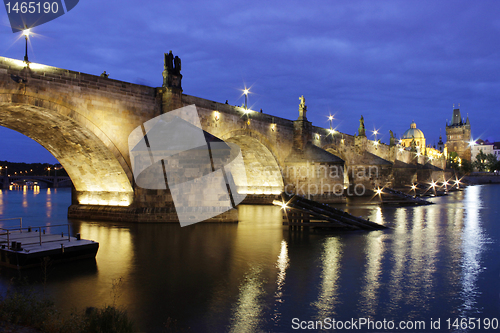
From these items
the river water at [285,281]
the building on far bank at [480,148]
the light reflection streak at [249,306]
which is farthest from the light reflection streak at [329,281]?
the building on far bank at [480,148]


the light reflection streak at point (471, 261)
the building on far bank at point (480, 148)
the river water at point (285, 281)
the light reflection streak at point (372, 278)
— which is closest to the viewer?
the river water at point (285, 281)

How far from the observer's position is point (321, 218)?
52.9ft

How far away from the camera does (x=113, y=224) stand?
58.5 feet

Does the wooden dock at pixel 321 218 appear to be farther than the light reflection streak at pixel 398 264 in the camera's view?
A: Yes

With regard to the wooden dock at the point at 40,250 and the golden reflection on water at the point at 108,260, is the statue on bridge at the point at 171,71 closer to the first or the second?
the golden reflection on water at the point at 108,260

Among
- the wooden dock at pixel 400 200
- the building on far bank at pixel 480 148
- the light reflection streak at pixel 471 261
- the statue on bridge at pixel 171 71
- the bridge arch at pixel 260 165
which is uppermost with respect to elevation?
the building on far bank at pixel 480 148

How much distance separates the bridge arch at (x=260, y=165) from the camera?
103 ft

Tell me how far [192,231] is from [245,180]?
2079 cm

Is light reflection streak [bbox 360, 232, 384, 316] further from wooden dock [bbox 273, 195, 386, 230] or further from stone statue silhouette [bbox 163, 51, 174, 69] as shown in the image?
stone statue silhouette [bbox 163, 51, 174, 69]

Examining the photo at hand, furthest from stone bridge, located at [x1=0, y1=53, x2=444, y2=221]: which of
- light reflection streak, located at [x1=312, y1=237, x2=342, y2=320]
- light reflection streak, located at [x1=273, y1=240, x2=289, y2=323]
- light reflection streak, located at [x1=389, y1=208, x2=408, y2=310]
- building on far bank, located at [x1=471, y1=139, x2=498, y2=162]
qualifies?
building on far bank, located at [x1=471, y1=139, x2=498, y2=162]

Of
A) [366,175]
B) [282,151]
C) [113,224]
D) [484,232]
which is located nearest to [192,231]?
[113,224]

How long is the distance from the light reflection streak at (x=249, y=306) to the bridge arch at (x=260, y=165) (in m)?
22.3

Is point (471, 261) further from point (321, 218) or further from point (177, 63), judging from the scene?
point (177, 63)

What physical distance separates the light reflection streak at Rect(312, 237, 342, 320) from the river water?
23mm
